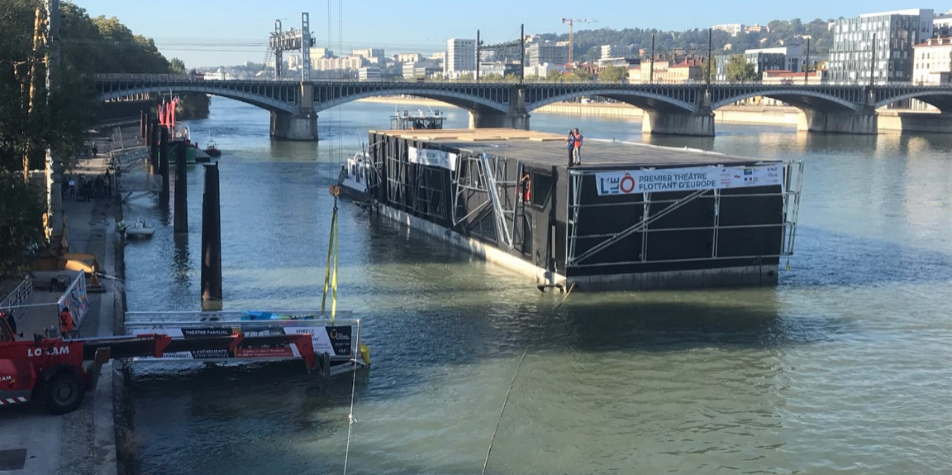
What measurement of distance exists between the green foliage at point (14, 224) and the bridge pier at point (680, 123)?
9564 cm

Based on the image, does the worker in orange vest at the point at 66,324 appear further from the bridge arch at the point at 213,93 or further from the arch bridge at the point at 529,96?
the bridge arch at the point at 213,93

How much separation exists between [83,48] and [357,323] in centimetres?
6902

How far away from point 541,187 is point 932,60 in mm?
152835

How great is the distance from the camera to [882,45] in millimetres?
170125

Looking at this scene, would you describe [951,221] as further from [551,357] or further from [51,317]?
[51,317]

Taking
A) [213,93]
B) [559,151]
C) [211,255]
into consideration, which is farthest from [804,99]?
[211,255]

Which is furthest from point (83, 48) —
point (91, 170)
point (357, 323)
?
point (357, 323)

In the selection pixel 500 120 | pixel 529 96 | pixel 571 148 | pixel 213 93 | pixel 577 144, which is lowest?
pixel 500 120

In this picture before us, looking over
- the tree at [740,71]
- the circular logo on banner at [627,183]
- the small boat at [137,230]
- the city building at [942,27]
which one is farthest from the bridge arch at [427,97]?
the city building at [942,27]

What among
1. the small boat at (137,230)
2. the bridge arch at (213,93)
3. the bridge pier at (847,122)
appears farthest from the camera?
the bridge pier at (847,122)

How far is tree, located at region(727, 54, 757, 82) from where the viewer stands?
193312mm

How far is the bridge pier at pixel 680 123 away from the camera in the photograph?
110 metres

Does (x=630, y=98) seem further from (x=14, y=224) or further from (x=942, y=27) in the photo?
(x=942, y=27)

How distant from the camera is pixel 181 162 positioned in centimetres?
3994
